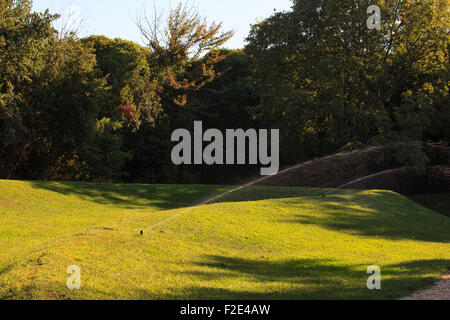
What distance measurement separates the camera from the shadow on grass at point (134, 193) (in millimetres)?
19094

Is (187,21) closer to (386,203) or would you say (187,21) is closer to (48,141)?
(48,141)

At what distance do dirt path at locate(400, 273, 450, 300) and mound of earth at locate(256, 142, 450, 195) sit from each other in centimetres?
1944

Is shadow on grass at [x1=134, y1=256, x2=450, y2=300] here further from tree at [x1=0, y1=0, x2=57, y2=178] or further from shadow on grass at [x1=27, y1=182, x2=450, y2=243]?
tree at [x1=0, y1=0, x2=57, y2=178]

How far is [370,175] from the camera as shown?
28.0 metres

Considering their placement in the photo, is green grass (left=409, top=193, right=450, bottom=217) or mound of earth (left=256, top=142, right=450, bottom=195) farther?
mound of earth (left=256, top=142, right=450, bottom=195)

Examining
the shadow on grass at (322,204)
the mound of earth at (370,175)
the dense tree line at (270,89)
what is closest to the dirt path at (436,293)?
the shadow on grass at (322,204)

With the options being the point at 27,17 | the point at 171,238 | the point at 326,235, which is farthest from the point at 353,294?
the point at 27,17

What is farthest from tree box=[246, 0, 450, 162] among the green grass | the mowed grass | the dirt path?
the dirt path

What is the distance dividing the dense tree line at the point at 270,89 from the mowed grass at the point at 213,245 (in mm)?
4518

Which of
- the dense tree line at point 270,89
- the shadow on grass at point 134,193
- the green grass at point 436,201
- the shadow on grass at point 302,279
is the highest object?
the dense tree line at point 270,89

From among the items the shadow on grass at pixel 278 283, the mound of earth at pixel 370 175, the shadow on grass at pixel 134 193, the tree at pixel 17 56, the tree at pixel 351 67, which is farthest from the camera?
the mound of earth at pixel 370 175

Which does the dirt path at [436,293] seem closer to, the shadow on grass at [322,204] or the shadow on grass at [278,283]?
the shadow on grass at [278,283]

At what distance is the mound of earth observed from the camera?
2777 centimetres

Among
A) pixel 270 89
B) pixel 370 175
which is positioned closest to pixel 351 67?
pixel 270 89
